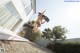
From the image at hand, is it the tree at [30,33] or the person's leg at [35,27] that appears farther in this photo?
the person's leg at [35,27]

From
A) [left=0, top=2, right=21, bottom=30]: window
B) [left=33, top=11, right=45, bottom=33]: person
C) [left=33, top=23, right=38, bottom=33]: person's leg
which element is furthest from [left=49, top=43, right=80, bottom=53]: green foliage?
[left=33, top=11, right=45, bottom=33]: person

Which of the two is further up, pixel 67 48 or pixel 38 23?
pixel 38 23

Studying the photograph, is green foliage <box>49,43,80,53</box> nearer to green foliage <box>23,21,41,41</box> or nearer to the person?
green foliage <box>23,21,41,41</box>

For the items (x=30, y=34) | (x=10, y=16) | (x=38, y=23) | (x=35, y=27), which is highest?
(x=38, y=23)

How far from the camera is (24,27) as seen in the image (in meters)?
28.3

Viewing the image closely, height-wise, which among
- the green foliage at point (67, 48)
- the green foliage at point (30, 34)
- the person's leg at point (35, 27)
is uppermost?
the person's leg at point (35, 27)

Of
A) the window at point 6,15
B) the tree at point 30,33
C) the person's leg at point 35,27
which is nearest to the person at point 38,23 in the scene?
the person's leg at point 35,27

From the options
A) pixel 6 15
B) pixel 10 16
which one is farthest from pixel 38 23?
pixel 6 15

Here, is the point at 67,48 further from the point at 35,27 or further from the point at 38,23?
the point at 38,23

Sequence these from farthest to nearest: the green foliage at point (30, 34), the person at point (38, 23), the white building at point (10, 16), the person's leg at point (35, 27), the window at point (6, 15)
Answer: the person at point (38, 23)
the person's leg at point (35, 27)
the green foliage at point (30, 34)
the window at point (6, 15)
the white building at point (10, 16)

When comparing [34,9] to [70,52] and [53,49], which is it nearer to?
[53,49]

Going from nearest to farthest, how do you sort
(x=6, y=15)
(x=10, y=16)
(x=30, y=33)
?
1. (x=6, y=15)
2. (x=10, y=16)
3. (x=30, y=33)

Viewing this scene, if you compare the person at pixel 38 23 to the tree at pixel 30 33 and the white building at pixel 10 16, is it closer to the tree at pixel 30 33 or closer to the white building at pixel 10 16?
the tree at pixel 30 33

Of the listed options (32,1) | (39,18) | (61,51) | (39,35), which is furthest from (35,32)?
(61,51)
